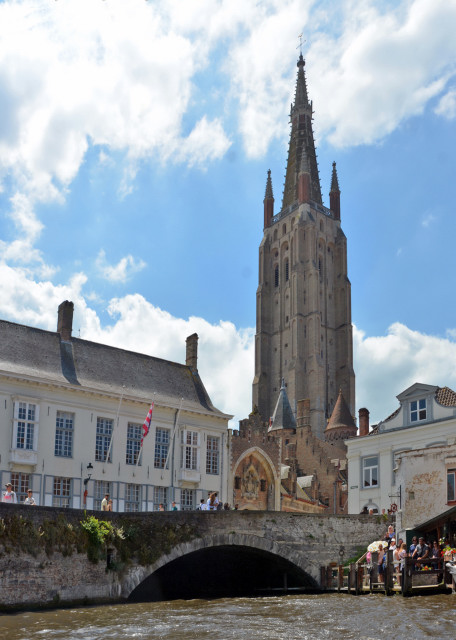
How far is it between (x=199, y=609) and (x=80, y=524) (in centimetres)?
421

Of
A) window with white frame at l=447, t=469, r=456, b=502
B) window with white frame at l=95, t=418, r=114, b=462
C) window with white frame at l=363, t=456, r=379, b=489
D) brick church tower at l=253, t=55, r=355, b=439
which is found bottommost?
window with white frame at l=447, t=469, r=456, b=502

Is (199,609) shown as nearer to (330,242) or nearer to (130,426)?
(130,426)

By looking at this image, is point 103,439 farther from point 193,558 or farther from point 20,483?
point 193,558

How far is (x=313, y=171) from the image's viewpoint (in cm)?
10262

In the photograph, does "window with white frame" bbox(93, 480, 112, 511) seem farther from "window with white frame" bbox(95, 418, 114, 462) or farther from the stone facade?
the stone facade

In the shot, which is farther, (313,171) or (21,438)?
(313,171)

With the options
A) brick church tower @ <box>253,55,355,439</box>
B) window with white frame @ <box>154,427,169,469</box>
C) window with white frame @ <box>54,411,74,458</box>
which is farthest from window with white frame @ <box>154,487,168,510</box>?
brick church tower @ <box>253,55,355,439</box>

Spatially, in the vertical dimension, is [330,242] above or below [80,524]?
above

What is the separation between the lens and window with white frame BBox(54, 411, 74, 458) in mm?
29312

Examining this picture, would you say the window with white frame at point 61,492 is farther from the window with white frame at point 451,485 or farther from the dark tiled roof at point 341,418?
the dark tiled roof at point 341,418

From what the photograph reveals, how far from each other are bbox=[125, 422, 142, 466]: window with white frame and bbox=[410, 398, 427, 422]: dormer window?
12528mm

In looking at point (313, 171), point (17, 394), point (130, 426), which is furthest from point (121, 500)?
point (313, 171)

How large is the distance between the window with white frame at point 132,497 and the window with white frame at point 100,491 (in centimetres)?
82

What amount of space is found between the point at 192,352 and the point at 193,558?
1237 cm
